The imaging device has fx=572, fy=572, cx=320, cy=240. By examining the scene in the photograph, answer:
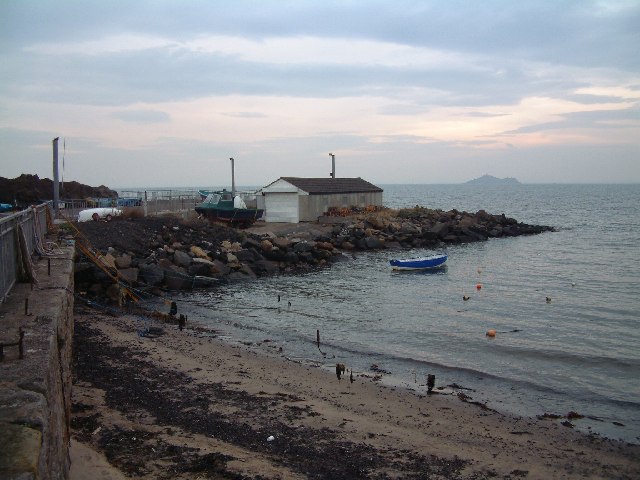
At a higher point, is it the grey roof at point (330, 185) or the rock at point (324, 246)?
the grey roof at point (330, 185)

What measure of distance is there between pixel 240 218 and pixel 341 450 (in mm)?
33149

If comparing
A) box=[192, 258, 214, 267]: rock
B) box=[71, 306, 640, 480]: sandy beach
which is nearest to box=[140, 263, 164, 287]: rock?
box=[192, 258, 214, 267]: rock

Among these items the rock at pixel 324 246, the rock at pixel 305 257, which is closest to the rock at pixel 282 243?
the rock at pixel 305 257

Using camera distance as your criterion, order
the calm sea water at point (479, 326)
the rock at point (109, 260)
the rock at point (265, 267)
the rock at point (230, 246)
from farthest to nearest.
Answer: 1. the rock at point (230, 246)
2. the rock at point (265, 267)
3. the rock at point (109, 260)
4. the calm sea water at point (479, 326)

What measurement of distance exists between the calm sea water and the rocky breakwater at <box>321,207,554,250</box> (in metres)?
5.73

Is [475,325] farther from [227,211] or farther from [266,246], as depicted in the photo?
[227,211]

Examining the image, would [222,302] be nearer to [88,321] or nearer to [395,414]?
[88,321]

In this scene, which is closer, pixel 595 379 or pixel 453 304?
pixel 595 379

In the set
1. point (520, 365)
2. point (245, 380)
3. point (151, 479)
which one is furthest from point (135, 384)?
point (520, 365)

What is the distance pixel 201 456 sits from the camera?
7.58 metres

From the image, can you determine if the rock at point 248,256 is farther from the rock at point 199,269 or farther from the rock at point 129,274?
the rock at point 129,274

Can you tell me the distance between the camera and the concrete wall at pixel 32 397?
3.66 meters

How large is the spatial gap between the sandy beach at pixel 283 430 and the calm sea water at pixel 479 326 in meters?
1.43

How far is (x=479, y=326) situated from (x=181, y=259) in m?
13.8
